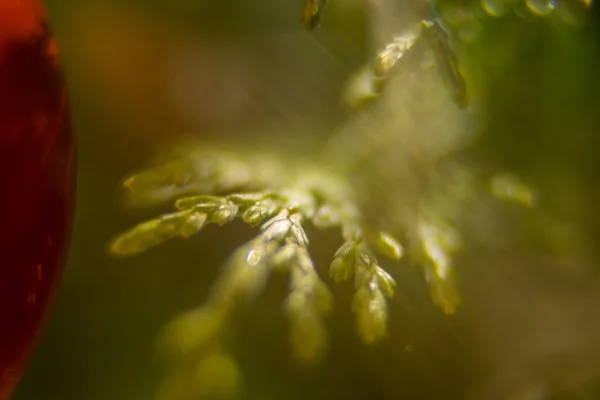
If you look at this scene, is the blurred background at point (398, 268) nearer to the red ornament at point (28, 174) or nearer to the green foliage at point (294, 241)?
the green foliage at point (294, 241)

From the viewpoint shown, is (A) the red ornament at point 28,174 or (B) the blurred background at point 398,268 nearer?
(A) the red ornament at point 28,174

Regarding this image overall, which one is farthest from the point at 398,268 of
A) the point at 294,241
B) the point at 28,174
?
the point at 28,174

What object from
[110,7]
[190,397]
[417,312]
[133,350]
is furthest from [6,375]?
[110,7]

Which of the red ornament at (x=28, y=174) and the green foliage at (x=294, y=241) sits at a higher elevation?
the red ornament at (x=28, y=174)

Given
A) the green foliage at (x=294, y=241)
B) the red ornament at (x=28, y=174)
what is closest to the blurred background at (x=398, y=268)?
the green foliage at (x=294, y=241)

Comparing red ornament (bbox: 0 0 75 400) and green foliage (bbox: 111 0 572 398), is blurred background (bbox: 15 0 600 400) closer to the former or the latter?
green foliage (bbox: 111 0 572 398)
